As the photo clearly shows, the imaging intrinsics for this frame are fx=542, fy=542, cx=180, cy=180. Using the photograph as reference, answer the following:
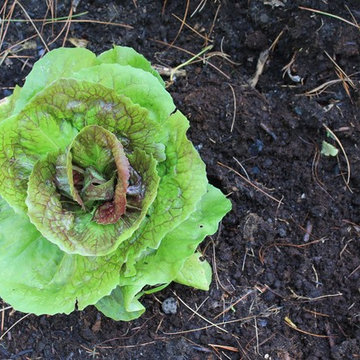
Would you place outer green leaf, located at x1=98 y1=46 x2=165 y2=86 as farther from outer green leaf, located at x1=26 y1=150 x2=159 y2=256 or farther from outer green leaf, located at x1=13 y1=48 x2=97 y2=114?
outer green leaf, located at x1=26 y1=150 x2=159 y2=256

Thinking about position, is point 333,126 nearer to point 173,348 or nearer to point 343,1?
point 343,1

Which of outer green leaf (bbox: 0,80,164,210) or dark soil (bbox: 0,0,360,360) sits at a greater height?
outer green leaf (bbox: 0,80,164,210)

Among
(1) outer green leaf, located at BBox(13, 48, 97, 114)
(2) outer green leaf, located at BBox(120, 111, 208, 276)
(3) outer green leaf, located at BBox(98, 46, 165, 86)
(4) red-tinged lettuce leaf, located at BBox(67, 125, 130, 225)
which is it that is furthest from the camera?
(3) outer green leaf, located at BBox(98, 46, 165, 86)

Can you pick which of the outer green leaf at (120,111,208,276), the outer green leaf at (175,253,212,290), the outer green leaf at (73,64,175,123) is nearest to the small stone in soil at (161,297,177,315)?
the outer green leaf at (175,253,212,290)

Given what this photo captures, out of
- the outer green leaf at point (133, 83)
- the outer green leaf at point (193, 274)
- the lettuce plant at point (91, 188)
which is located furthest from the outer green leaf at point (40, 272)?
the outer green leaf at point (133, 83)

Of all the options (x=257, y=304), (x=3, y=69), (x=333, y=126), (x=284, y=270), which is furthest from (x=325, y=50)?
(x=3, y=69)

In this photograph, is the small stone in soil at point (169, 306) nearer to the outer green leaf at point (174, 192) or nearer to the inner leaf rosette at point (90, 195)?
the outer green leaf at point (174, 192)

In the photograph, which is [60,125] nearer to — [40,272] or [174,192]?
[174,192]

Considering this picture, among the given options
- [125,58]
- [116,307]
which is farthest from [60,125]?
[116,307]
